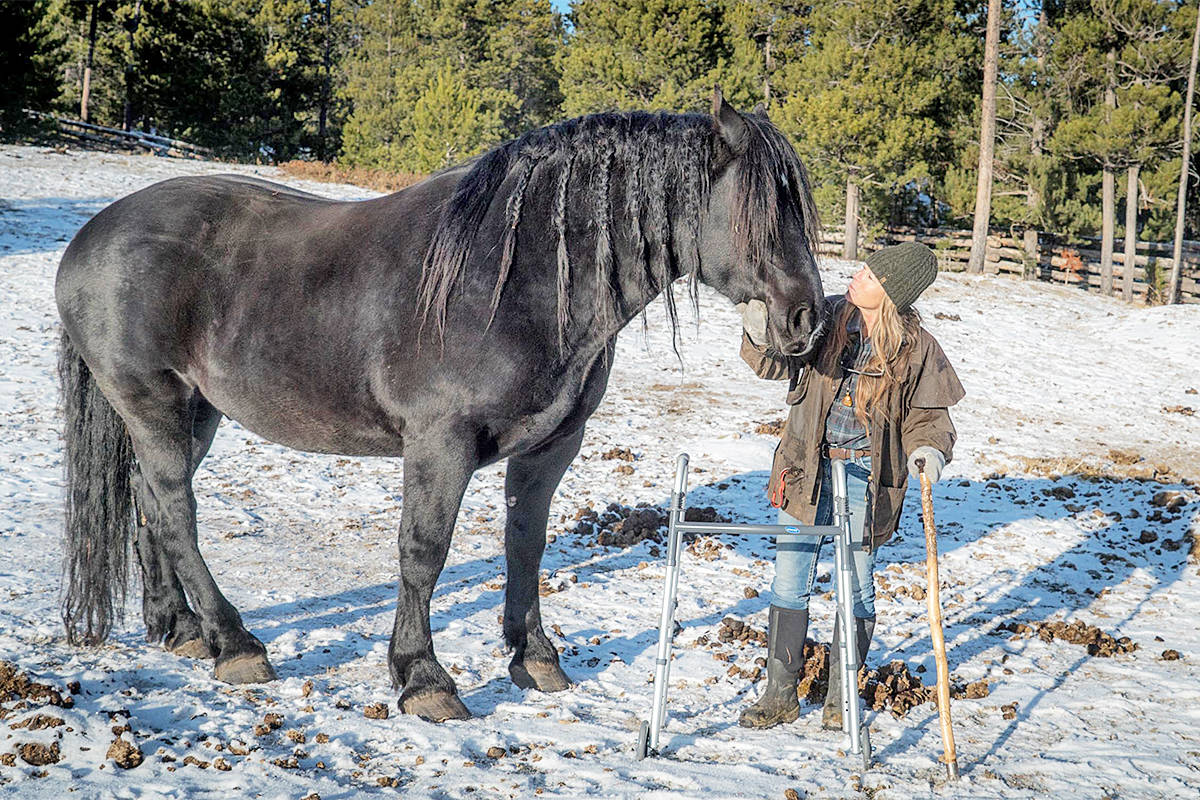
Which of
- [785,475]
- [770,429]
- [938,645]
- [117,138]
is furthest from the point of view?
[117,138]

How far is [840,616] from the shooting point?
332cm

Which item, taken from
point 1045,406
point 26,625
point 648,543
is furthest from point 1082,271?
point 26,625

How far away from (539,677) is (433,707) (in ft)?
1.83

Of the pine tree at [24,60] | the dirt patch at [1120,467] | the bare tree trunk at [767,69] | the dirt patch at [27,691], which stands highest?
the bare tree trunk at [767,69]

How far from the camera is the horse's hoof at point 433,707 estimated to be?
11.2 feet

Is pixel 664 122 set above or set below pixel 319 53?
below

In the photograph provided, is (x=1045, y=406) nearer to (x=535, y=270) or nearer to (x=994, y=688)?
(x=994, y=688)

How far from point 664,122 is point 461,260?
912mm

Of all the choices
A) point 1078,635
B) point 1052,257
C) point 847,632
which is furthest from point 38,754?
point 1052,257

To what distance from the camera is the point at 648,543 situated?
19.4 feet

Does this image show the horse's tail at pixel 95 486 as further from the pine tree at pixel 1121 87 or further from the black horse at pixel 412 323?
the pine tree at pixel 1121 87

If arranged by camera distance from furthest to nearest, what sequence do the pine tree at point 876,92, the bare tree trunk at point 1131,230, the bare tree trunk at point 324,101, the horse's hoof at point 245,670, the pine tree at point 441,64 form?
1. the bare tree trunk at point 324,101
2. the pine tree at point 441,64
3. the bare tree trunk at point 1131,230
4. the pine tree at point 876,92
5. the horse's hoof at point 245,670

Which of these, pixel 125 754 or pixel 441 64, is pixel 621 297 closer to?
pixel 125 754

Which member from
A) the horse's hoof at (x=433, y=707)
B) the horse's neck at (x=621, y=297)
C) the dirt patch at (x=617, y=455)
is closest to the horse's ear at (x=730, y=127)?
the horse's neck at (x=621, y=297)
